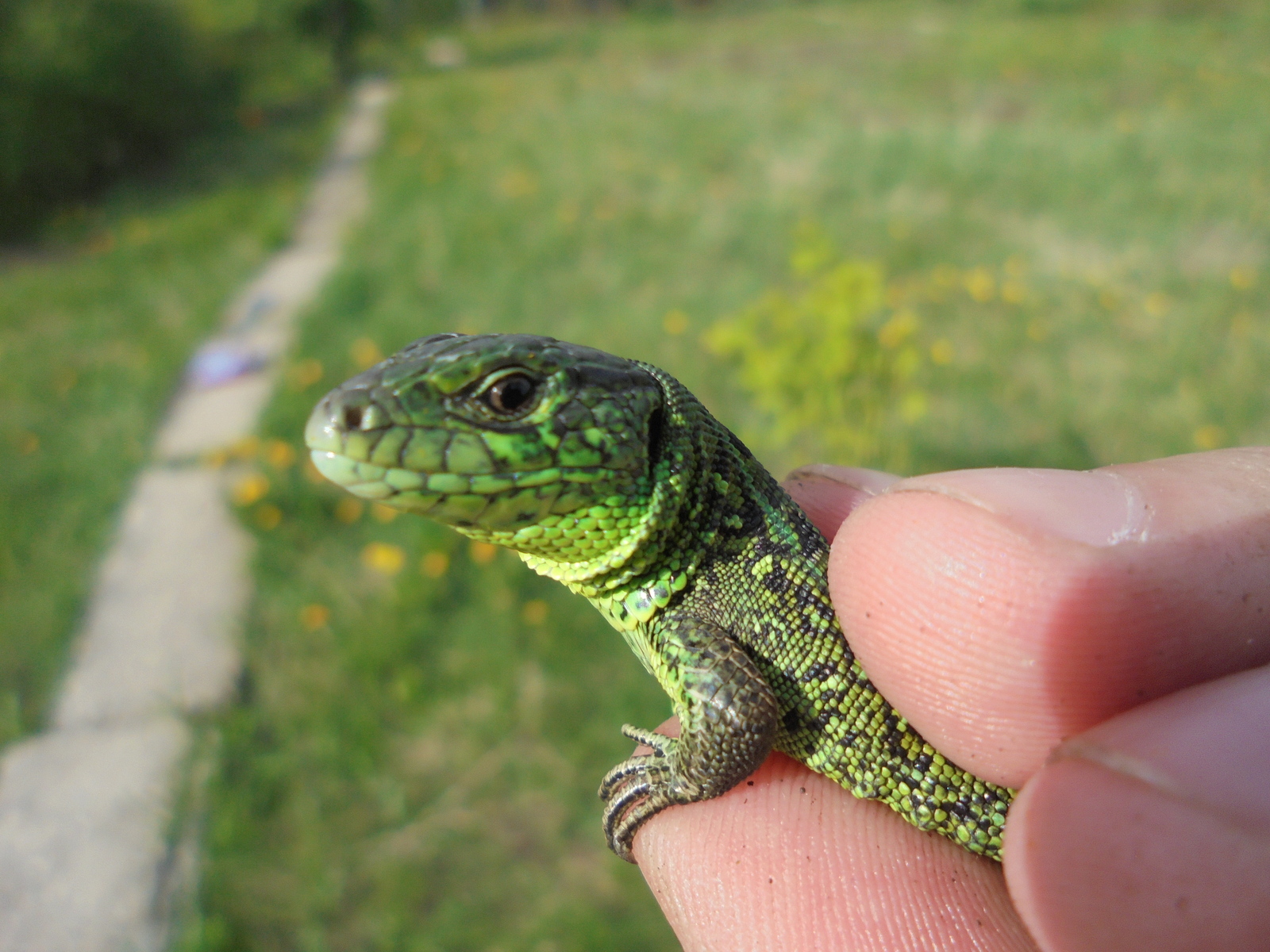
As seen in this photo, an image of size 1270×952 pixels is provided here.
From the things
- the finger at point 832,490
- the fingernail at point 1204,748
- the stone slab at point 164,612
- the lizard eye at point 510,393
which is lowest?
the stone slab at point 164,612

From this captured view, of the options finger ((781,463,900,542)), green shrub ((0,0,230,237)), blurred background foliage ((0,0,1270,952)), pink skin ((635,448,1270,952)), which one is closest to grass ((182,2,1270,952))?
blurred background foliage ((0,0,1270,952))

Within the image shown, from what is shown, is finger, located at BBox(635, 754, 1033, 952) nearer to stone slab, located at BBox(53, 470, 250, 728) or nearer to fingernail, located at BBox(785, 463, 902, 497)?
fingernail, located at BBox(785, 463, 902, 497)

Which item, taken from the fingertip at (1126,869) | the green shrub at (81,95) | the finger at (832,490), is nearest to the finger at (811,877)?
the fingertip at (1126,869)

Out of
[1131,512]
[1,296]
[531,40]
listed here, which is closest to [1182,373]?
[1131,512]

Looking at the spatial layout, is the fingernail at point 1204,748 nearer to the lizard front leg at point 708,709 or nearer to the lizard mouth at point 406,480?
the lizard front leg at point 708,709

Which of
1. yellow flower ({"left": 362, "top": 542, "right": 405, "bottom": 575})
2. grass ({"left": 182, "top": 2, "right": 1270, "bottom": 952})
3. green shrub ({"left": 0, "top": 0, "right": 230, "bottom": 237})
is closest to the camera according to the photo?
grass ({"left": 182, "top": 2, "right": 1270, "bottom": 952})
